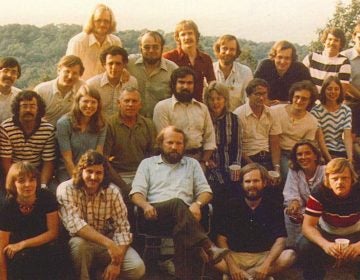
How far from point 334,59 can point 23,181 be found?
442cm

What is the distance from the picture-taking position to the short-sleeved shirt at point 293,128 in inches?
277

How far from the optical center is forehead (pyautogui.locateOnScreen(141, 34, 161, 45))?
6.89 metres

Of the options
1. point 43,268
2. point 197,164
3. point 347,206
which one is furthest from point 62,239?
point 347,206

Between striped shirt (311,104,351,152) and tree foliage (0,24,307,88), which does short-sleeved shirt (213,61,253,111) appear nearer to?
striped shirt (311,104,351,152)

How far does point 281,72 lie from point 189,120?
1.49 metres

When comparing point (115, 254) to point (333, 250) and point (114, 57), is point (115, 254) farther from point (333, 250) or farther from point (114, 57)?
point (114, 57)

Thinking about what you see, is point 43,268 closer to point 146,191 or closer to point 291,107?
point 146,191

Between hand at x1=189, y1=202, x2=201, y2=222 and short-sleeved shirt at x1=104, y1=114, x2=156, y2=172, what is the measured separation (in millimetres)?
975

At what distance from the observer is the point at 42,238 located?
5109mm

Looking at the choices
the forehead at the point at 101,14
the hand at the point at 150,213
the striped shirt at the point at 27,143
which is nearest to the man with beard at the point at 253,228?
the hand at the point at 150,213

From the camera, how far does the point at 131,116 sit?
6.34 metres

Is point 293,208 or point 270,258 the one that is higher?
point 293,208

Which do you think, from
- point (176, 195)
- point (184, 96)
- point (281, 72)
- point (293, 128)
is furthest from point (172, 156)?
point (281, 72)

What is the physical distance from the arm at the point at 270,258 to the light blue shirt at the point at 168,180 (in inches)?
31.0
